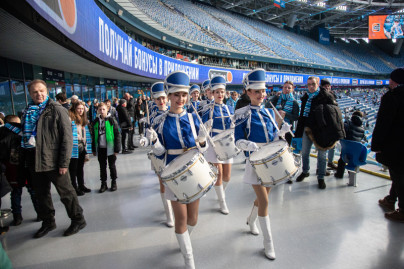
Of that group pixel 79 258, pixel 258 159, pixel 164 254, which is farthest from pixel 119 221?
pixel 258 159

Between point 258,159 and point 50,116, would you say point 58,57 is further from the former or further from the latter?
point 258,159

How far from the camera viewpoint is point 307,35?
47.2 metres

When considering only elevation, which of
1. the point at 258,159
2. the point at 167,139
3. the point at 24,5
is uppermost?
the point at 24,5

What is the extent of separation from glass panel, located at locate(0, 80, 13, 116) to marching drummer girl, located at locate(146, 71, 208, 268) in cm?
686

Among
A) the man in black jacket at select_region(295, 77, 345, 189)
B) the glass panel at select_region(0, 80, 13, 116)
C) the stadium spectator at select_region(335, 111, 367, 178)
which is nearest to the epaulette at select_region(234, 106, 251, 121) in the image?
the man in black jacket at select_region(295, 77, 345, 189)

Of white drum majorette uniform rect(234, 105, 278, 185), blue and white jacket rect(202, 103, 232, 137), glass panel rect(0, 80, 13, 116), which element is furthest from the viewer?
glass panel rect(0, 80, 13, 116)

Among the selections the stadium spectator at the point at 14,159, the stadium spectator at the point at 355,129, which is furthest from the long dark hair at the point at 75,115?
the stadium spectator at the point at 355,129

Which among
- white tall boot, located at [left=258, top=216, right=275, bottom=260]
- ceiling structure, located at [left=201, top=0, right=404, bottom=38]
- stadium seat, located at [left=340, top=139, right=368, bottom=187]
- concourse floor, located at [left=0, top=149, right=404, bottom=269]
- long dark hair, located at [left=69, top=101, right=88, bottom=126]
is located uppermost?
ceiling structure, located at [left=201, top=0, right=404, bottom=38]

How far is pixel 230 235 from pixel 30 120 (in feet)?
8.93

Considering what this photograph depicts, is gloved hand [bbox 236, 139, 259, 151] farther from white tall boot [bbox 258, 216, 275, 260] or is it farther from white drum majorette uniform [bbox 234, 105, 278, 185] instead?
white tall boot [bbox 258, 216, 275, 260]

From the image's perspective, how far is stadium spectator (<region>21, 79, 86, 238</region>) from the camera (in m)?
2.62

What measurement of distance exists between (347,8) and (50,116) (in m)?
50.3

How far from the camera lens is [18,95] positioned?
7.32m

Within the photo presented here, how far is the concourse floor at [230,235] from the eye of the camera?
233cm
